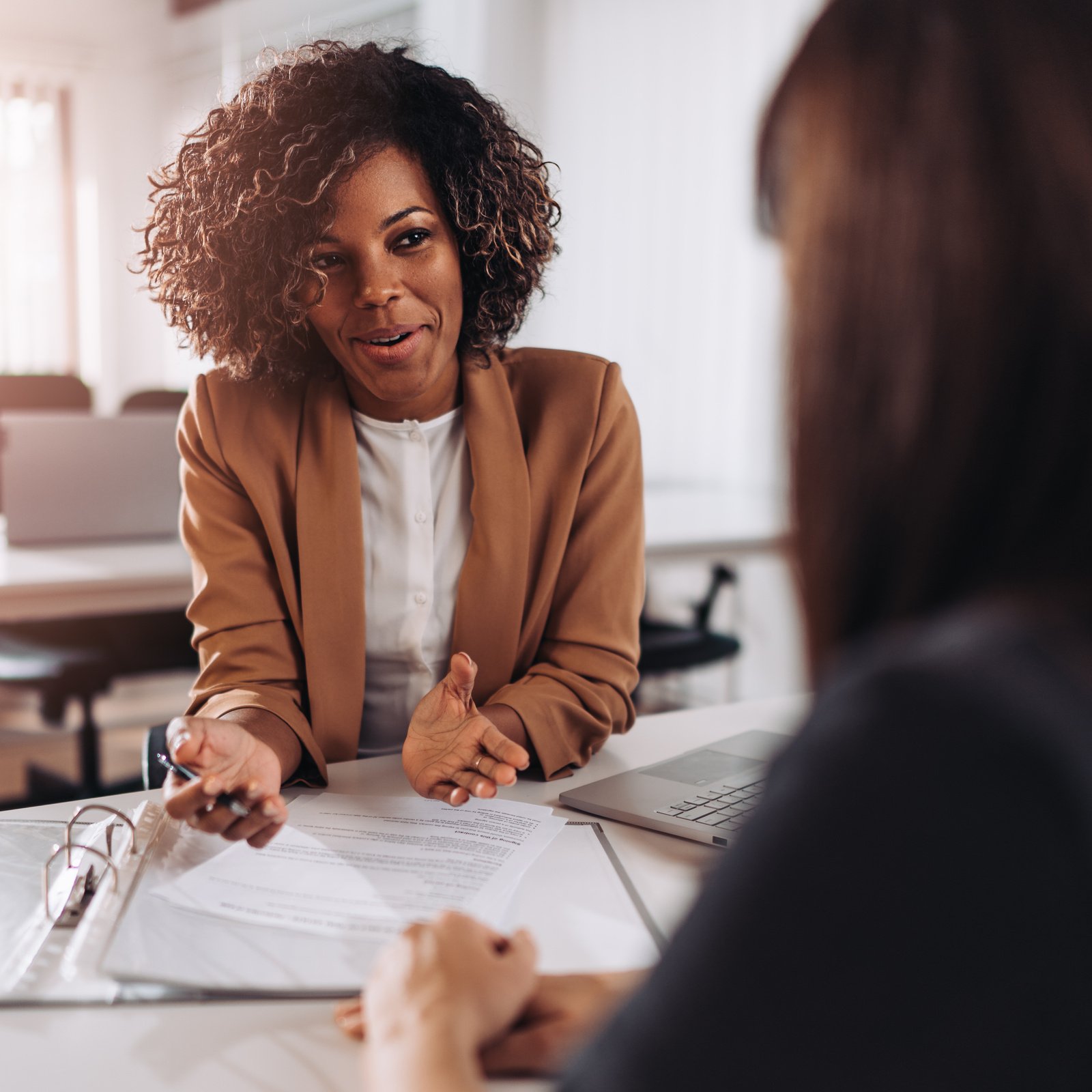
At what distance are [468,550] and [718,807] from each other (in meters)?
0.46

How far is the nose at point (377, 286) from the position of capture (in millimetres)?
1293

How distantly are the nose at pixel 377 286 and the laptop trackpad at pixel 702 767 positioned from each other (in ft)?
1.94

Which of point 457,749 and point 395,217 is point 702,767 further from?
point 395,217

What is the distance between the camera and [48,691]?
2.60 meters

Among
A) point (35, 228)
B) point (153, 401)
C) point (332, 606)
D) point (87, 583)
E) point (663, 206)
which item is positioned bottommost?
point (87, 583)


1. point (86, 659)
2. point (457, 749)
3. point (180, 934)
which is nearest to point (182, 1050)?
point (180, 934)

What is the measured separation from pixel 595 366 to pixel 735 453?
7.93 feet

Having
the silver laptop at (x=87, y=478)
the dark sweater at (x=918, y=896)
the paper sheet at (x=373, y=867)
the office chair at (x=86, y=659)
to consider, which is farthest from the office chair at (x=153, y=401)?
the dark sweater at (x=918, y=896)

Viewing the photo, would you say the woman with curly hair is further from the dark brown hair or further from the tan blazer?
the dark brown hair

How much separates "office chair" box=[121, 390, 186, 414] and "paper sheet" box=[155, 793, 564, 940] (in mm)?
2712

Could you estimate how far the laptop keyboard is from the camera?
1.04m

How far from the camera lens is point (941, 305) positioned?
0.46m

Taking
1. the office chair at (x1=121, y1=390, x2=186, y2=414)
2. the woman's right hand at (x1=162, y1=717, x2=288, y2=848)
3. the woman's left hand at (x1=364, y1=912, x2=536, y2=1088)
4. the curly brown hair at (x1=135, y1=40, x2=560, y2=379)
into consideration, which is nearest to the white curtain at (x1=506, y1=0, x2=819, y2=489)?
the office chair at (x1=121, y1=390, x2=186, y2=414)

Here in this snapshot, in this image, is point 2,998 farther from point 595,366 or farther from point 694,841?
point 595,366
